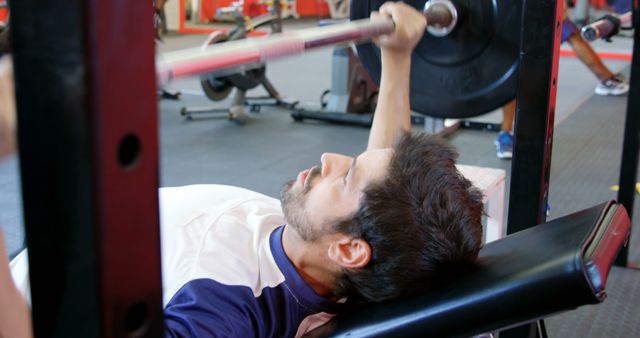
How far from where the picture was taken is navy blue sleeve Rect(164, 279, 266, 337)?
1.00 metres

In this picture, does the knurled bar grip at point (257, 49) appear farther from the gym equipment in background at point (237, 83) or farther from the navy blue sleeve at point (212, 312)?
the gym equipment in background at point (237, 83)

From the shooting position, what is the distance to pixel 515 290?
0.98 metres

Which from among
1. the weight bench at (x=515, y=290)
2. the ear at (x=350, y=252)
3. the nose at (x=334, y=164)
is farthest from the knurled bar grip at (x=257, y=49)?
the weight bench at (x=515, y=290)

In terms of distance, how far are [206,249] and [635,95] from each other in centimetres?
170

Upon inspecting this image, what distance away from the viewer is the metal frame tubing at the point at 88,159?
409 millimetres

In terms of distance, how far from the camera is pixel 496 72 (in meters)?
1.80

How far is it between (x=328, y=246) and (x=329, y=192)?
88 millimetres

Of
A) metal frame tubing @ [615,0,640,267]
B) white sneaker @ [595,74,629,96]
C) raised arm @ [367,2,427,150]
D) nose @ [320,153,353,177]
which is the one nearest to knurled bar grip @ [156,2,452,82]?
raised arm @ [367,2,427,150]

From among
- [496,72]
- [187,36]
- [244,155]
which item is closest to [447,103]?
[496,72]

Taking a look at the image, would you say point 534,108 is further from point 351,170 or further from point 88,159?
point 88,159

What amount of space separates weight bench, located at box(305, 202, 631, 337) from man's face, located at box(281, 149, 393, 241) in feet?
0.51

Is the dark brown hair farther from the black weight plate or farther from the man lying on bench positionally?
the black weight plate

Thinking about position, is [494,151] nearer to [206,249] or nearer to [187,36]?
[206,249]

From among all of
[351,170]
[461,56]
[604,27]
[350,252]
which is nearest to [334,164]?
[351,170]
